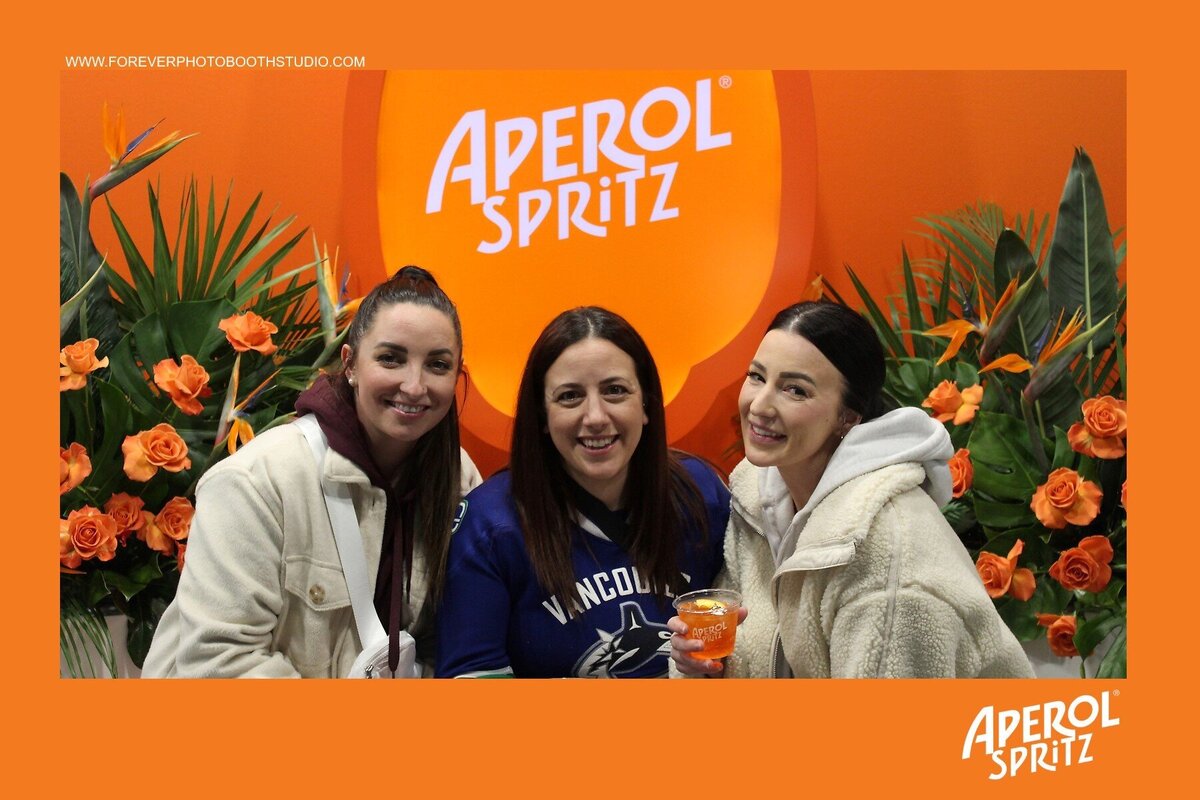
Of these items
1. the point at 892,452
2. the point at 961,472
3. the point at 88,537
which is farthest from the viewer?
the point at 961,472

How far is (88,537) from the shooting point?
10.8 feet

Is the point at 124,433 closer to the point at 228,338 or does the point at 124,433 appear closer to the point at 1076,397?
the point at 228,338

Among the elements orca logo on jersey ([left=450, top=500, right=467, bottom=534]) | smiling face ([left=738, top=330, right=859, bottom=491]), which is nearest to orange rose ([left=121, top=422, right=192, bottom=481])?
orca logo on jersey ([left=450, top=500, right=467, bottom=534])

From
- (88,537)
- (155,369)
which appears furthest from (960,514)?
(88,537)

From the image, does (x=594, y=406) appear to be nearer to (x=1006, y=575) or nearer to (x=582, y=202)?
(x=582, y=202)

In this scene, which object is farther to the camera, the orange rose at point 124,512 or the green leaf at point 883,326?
the green leaf at point 883,326

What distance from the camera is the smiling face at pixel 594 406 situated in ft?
9.63

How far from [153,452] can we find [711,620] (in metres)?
1.65

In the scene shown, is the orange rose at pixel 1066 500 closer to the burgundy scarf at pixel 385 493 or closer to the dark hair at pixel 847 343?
the dark hair at pixel 847 343

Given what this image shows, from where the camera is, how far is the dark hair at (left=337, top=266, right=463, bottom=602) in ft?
9.71

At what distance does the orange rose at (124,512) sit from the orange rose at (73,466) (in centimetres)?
11

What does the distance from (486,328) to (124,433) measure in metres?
1.07

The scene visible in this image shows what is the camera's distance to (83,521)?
330 centimetres

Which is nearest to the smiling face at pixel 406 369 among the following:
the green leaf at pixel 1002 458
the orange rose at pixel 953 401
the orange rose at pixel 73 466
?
the orange rose at pixel 73 466
